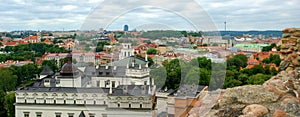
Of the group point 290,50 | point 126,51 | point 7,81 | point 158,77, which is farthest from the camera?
point 7,81

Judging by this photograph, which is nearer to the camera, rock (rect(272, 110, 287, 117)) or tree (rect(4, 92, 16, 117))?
rock (rect(272, 110, 287, 117))

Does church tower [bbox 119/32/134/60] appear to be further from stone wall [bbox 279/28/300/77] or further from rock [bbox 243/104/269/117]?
rock [bbox 243/104/269/117]

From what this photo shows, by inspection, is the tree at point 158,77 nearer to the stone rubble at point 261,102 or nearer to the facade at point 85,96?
the facade at point 85,96

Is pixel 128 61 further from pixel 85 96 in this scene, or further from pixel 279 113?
pixel 279 113

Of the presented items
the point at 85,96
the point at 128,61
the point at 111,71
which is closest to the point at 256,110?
the point at 85,96

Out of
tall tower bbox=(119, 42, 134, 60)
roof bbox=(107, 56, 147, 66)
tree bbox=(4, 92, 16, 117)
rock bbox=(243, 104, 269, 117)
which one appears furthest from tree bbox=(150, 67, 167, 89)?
rock bbox=(243, 104, 269, 117)

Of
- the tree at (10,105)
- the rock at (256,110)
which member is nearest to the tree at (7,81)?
the tree at (10,105)

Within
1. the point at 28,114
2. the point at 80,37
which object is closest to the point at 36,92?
the point at 28,114
